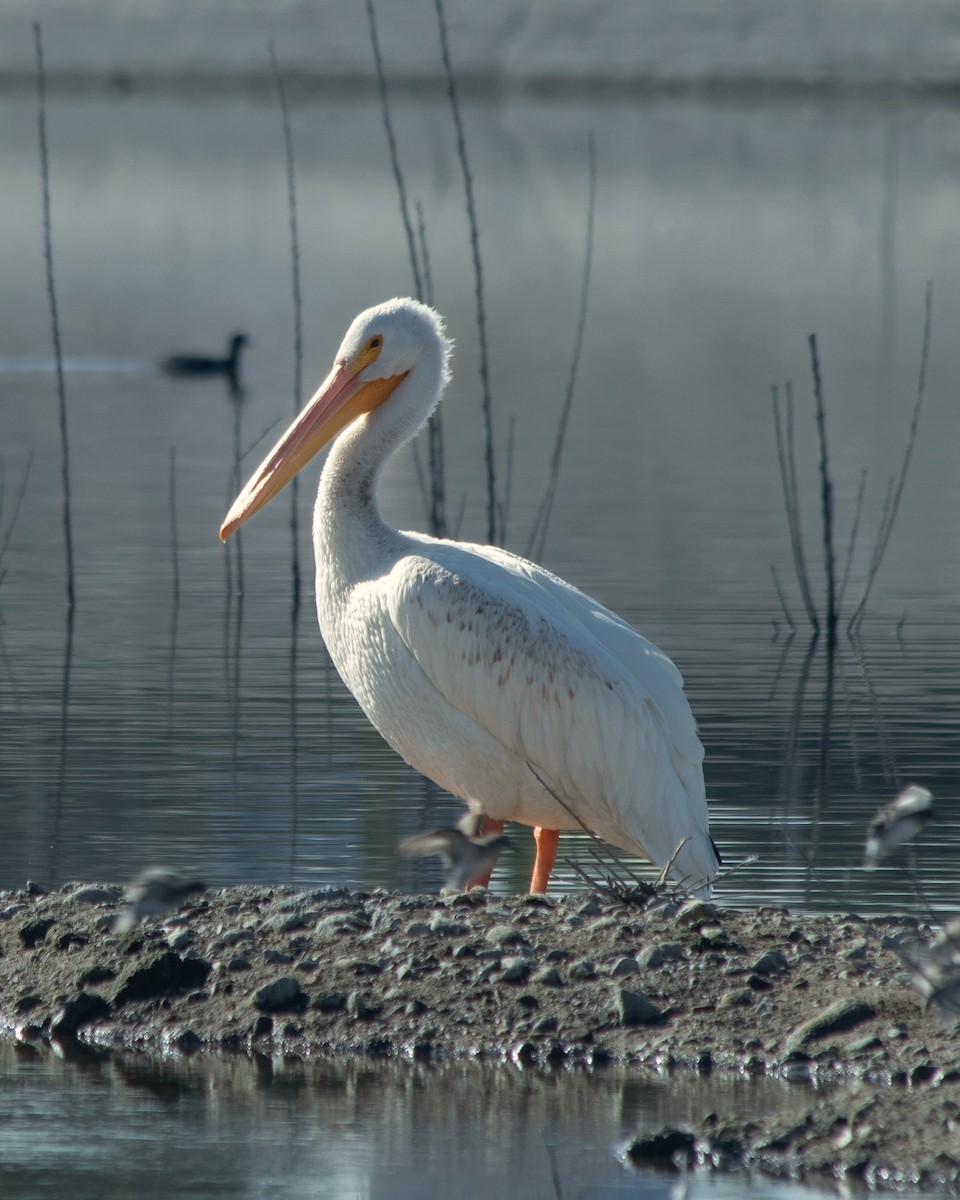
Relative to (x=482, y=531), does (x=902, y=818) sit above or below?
below

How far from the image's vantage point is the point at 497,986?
627 cm

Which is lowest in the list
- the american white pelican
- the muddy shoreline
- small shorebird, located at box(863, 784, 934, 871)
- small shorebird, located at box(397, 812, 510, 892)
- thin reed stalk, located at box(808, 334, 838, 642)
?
the muddy shoreline

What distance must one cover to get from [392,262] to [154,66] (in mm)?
60903

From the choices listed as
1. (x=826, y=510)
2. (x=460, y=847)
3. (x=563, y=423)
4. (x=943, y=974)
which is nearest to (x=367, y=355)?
(x=460, y=847)

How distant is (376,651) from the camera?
7.29m

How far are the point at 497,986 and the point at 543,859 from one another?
109 centimetres

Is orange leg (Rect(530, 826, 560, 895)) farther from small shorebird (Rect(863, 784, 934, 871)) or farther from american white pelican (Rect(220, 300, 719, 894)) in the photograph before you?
small shorebird (Rect(863, 784, 934, 871))

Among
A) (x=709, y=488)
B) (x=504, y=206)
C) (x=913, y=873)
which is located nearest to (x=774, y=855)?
(x=913, y=873)

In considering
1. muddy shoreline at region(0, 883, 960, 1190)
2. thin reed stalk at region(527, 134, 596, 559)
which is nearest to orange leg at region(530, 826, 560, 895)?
muddy shoreline at region(0, 883, 960, 1190)

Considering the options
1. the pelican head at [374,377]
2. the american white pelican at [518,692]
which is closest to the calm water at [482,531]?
the american white pelican at [518,692]

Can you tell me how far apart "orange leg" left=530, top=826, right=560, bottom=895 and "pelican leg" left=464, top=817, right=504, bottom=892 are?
0.12 meters

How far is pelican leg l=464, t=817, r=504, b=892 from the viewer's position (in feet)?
23.3

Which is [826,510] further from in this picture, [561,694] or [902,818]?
[902,818]

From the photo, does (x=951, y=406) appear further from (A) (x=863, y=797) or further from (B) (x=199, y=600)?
(A) (x=863, y=797)
